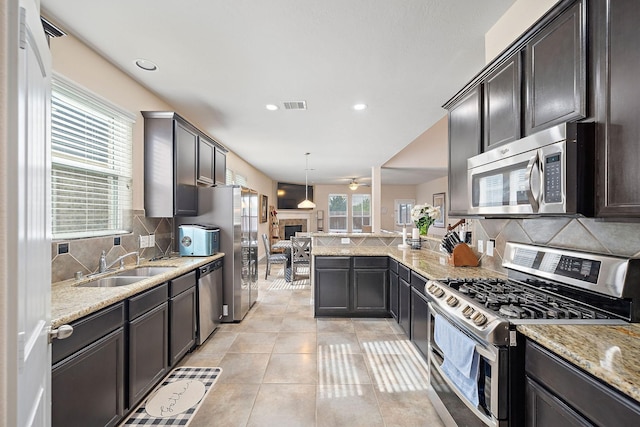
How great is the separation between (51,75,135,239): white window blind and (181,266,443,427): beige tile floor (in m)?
1.50

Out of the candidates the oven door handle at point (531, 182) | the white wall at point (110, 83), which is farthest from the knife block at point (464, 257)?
the white wall at point (110, 83)

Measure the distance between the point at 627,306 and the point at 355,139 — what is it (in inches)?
158

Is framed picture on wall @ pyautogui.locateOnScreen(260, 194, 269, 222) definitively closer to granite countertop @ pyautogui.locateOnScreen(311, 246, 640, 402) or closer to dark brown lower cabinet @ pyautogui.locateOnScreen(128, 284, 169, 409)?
dark brown lower cabinet @ pyautogui.locateOnScreen(128, 284, 169, 409)

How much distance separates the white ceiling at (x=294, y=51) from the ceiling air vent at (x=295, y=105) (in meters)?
0.08

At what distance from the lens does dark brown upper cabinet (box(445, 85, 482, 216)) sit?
6.93 feet

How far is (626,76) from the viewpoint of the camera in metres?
1.09

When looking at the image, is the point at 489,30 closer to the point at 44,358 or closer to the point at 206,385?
the point at 44,358

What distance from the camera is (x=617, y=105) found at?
1.13 m

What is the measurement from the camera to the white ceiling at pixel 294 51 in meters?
1.86

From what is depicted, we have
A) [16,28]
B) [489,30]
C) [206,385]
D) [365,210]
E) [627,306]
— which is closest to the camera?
[16,28]

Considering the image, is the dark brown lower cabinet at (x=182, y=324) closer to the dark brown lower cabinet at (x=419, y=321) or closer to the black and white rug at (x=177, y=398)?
the black and white rug at (x=177, y=398)

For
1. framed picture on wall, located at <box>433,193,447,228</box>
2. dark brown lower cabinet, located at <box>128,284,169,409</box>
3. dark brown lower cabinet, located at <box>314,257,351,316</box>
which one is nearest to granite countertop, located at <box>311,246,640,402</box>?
dark brown lower cabinet, located at <box>128,284,169,409</box>

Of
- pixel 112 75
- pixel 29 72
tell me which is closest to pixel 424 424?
pixel 29 72

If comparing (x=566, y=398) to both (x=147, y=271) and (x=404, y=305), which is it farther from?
(x=147, y=271)
